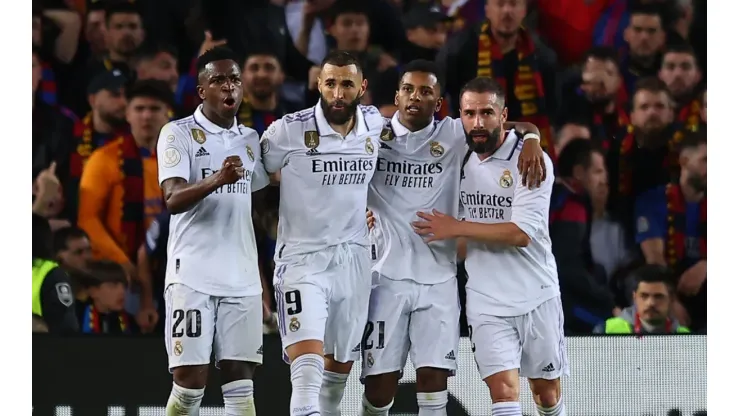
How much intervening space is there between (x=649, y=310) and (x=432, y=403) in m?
2.00

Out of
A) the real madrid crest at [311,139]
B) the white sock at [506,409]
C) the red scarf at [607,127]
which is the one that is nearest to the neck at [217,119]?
the real madrid crest at [311,139]

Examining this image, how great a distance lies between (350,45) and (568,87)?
1.38m

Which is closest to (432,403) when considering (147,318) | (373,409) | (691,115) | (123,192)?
(373,409)

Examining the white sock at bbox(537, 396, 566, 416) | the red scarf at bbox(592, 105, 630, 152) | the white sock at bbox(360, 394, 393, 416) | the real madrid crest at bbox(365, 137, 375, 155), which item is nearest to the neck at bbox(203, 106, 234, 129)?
the real madrid crest at bbox(365, 137, 375, 155)

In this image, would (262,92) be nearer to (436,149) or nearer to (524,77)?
(524,77)

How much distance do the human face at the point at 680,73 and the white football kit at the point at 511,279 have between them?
6.29ft

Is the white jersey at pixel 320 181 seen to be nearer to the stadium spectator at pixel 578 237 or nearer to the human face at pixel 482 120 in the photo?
the human face at pixel 482 120

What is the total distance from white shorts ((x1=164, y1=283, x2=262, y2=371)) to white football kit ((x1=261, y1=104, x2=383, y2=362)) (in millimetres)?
232

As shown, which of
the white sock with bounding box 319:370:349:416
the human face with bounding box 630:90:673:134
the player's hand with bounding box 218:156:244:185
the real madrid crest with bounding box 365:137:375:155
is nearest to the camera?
the player's hand with bounding box 218:156:244:185

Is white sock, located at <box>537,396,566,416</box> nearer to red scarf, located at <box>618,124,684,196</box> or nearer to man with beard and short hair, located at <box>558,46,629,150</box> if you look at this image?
red scarf, located at <box>618,124,684,196</box>

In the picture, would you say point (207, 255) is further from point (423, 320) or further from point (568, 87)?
point (568, 87)

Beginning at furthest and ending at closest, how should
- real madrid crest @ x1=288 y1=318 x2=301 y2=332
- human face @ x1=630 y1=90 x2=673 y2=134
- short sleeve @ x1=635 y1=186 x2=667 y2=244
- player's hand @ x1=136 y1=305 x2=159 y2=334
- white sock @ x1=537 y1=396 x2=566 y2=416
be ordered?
human face @ x1=630 y1=90 x2=673 y2=134 < short sleeve @ x1=635 y1=186 x2=667 y2=244 < player's hand @ x1=136 y1=305 x2=159 y2=334 < white sock @ x1=537 y1=396 x2=566 y2=416 < real madrid crest @ x1=288 y1=318 x2=301 y2=332

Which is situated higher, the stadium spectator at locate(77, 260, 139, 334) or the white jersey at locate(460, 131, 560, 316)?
the white jersey at locate(460, 131, 560, 316)

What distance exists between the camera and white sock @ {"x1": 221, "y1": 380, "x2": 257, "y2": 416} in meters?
4.87
